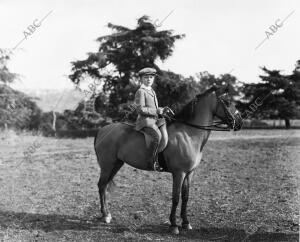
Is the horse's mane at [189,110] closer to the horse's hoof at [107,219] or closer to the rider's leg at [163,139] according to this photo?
the rider's leg at [163,139]

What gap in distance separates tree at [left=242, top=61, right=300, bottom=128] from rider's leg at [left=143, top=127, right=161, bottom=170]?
28126 mm

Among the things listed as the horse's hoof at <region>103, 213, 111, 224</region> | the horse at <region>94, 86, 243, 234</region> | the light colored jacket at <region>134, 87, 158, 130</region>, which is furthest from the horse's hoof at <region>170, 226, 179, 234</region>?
the light colored jacket at <region>134, 87, 158, 130</region>

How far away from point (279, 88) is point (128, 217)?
3163cm

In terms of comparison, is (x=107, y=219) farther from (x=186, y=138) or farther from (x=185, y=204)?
(x=186, y=138)

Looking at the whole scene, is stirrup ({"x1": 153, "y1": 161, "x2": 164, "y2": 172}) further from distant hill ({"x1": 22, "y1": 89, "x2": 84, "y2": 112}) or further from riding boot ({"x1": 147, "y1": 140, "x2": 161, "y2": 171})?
distant hill ({"x1": 22, "y1": 89, "x2": 84, "y2": 112})

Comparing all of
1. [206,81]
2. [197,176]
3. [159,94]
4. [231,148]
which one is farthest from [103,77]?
[206,81]

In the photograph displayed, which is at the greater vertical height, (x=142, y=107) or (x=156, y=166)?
(x=142, y=107)

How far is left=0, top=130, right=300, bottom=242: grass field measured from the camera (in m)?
6.82

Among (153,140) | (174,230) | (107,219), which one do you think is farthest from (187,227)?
(153,140)

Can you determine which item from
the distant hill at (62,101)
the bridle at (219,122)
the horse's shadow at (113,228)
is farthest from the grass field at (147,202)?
the distant hill at (62,101)

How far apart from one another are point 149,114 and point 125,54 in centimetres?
2519

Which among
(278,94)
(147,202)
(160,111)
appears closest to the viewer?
(160,111)

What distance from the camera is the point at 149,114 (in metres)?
7.02

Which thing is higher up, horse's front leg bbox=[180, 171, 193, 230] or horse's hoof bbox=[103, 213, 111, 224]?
horse's front leg bbox=[180, 171, 193, 230]
